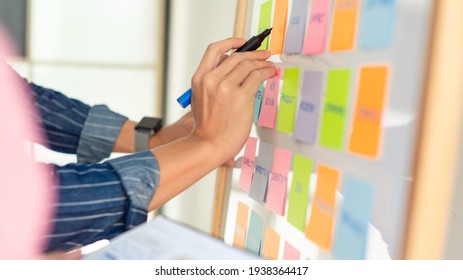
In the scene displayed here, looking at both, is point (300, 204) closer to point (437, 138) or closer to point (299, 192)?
point (299, 192)

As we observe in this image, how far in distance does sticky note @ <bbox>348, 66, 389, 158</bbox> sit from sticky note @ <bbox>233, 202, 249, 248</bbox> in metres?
0.31

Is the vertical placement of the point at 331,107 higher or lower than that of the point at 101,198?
higher

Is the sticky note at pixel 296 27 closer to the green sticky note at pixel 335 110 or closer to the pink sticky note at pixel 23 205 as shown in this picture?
the green sticky note at pixel 335 110

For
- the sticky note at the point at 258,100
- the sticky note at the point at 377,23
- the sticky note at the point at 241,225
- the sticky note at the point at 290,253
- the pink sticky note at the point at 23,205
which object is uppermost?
the sticky note at the point at 377,23

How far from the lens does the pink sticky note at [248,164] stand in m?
0.65

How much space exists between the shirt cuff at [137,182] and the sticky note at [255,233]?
0.63ft

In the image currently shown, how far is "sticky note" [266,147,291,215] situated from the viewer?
0.55 meters

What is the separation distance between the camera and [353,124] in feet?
1.33

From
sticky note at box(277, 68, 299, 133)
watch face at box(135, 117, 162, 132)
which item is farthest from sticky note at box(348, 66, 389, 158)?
watch face at box(135, 117, 162, 132)

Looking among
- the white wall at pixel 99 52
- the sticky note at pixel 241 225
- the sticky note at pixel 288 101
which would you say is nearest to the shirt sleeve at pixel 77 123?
the sticky note at pixel 241 225

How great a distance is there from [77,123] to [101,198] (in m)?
0.41

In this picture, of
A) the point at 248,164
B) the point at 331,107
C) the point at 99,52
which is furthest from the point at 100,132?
the point at 99,52

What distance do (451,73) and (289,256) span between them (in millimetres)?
297

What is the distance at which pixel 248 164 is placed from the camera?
67cm
